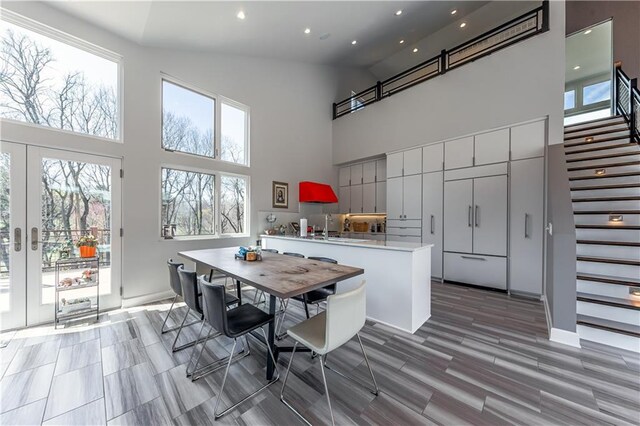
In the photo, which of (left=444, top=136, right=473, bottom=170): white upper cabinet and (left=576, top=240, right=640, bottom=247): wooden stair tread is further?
(left=444, top=136, right=473, bottom=170): white upper cabinet

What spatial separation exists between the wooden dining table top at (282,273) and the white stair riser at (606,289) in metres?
2.86

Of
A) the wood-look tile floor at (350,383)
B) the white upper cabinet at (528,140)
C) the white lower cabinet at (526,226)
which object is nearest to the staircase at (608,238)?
the wood-look tile floor at (350,383)

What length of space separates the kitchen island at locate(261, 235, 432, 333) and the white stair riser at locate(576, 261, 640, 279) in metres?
1.94

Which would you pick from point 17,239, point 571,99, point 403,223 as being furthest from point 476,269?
point 571,99

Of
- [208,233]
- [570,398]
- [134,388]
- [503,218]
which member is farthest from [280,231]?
[570,398]

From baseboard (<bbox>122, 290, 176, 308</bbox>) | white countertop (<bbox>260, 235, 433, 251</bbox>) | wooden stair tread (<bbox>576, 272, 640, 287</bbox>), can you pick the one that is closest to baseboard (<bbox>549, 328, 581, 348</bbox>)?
wooden stair tread (<bbox>576, 272, 640, 287</bbox>)

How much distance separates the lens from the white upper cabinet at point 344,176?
257 inches

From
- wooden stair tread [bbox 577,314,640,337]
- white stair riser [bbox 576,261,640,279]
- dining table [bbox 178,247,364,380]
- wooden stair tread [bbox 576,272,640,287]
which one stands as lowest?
wooden stair tread [bbox 577,314,640,337]

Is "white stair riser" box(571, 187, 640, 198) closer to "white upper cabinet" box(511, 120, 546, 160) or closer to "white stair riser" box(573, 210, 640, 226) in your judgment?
"white stair riser" box(573, 210, 640, 226)

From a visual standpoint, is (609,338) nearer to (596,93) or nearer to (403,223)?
(403,223)

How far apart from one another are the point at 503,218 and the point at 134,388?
513 centimetres

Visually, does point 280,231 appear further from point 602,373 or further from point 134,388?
point 602,373

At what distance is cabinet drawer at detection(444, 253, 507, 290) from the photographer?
397cm

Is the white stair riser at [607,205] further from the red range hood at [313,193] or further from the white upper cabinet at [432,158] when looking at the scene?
the red range hood at [313,193]
